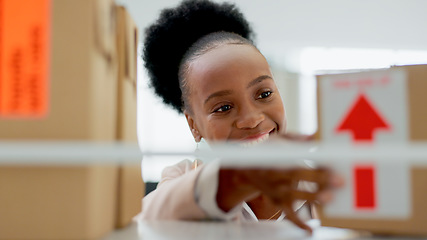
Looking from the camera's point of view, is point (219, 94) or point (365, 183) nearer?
point (365, 183)

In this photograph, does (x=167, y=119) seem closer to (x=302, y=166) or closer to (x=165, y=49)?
(x=165, y=49)

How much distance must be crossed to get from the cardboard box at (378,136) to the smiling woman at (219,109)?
0.03 metres

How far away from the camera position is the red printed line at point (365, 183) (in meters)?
0.41

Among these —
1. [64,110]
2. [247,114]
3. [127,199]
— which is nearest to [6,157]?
[64,110]

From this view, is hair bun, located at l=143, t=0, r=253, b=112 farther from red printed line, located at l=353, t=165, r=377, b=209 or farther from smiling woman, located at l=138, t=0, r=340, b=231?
red printed line, located at l=353, t=165, r=377, b=209

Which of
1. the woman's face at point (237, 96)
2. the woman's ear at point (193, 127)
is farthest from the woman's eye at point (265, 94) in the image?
the woman's ear at point (193, 127)

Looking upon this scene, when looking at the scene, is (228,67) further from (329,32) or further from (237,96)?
(329,32)

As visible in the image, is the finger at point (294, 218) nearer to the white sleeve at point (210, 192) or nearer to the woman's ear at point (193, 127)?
the white sleeve at point (210, 192)

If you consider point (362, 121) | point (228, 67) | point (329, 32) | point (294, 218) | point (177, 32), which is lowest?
point (294, 218)

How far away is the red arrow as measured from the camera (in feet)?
1.36

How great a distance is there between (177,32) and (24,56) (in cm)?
81

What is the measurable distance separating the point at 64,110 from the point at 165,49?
82 centimetres

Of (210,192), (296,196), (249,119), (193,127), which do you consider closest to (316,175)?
(296,196)

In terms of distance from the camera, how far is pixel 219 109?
938mm
